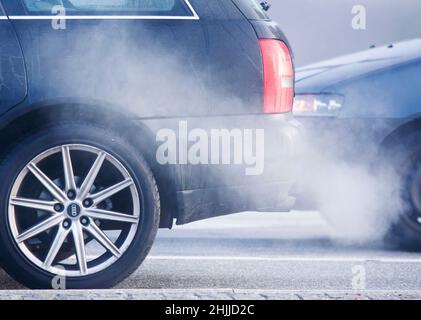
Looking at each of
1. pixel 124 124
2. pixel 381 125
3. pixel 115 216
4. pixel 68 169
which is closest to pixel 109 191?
pixel 115 216

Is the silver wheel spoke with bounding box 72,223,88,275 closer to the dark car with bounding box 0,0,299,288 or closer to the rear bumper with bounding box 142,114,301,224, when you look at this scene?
the dark car with bounding box 0,0,299,288

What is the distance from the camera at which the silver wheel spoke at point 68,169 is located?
222 inches

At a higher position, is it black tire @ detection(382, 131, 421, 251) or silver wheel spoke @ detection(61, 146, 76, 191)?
black tire @ detection(382, 131, 421, 251)

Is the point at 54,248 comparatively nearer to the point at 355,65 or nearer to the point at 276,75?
the point at 276,75

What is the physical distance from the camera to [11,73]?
18.2ft

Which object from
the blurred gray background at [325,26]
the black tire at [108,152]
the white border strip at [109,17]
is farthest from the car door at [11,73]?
the blurred gray background at [325,26]

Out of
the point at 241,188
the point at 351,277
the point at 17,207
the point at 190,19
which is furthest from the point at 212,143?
the point at 351,277

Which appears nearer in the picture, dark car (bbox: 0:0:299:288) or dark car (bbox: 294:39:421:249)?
dark car (bbox: 0:0:299:288)

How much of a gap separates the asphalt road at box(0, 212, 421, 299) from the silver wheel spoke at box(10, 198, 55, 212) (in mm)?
583

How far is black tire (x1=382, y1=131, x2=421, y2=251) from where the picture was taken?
25.1 ft

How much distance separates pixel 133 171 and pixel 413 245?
2821mm

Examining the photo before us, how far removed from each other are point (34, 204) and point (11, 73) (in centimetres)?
70

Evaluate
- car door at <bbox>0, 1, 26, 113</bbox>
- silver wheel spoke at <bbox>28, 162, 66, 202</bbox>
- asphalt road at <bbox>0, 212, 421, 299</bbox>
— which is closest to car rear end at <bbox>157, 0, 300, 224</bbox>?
asphalt road at <bbox>0, 212, 421, 299</bbox>
